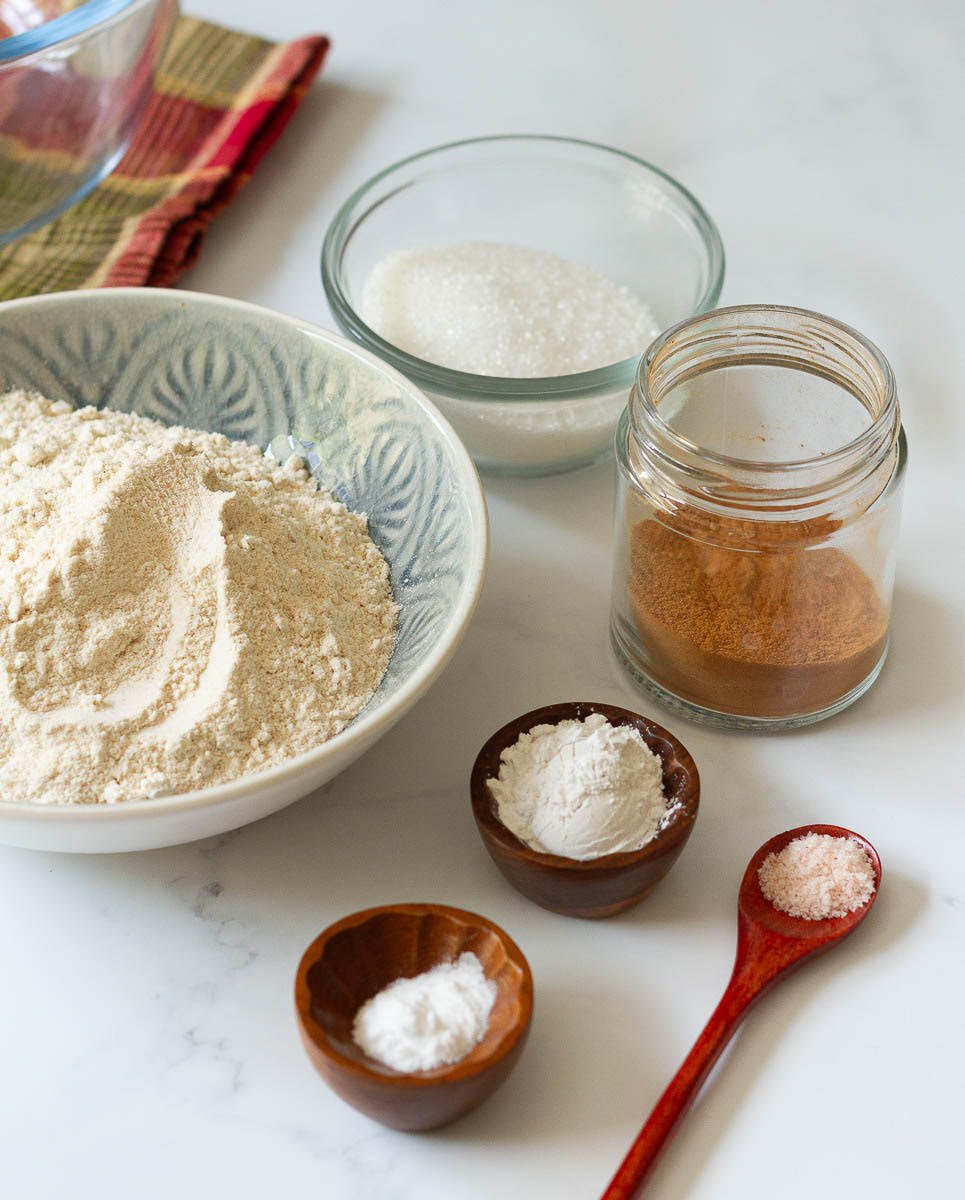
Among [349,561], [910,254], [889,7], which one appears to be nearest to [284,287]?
[349,561]

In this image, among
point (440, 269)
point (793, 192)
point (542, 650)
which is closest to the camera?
point (542, 650)

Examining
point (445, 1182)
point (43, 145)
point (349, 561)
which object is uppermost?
point (43, 145)

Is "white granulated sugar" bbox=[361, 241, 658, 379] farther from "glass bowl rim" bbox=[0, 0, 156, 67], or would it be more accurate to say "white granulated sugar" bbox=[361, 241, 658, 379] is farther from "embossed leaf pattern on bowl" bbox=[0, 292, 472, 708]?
"glass bowl rim" bbox=[0, 0, 156, 67]

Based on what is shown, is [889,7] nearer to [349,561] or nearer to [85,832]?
[349,561]

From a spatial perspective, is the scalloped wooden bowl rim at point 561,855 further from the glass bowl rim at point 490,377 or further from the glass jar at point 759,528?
the glass bowl rim at point 490,377

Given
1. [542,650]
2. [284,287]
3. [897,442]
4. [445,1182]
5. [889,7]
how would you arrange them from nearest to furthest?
[445,1182]
[897,442]
[542,650]
[284,287]
[889,7]

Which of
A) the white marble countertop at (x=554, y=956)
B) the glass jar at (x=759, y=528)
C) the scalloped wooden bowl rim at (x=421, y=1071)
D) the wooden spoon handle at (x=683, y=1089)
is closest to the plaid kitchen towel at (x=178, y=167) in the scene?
the white marble countertop at (x=554, y=956)

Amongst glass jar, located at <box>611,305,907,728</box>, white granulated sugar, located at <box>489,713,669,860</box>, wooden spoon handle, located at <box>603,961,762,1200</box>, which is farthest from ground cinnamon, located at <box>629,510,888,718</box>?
wooden spoon handle, located at <box>603,961,762,1200</box>
